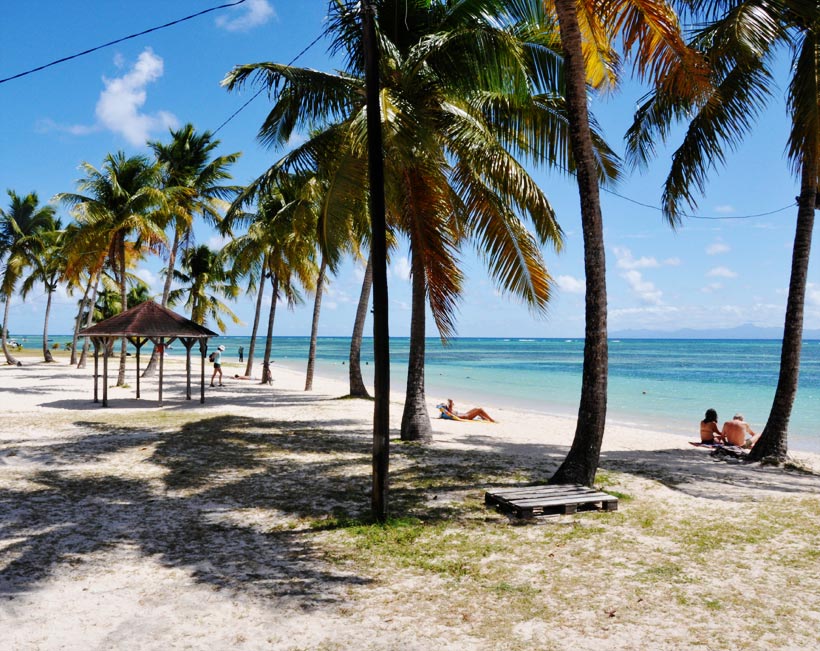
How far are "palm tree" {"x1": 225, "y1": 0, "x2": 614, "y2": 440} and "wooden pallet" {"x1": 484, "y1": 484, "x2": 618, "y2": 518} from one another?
3.62m

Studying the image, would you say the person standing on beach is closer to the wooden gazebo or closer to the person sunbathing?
the person sunbathing

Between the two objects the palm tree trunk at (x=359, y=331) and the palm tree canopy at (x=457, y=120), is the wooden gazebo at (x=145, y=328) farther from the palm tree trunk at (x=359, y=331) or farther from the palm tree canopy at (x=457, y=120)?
the palm tree canopy at (x=457, y=120)

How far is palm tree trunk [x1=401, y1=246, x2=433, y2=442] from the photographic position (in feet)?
40.4

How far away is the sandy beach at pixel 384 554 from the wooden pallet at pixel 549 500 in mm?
143

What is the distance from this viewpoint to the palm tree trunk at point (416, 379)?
1233cm

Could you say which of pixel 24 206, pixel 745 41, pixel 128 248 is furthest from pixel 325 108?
pixel 24 206

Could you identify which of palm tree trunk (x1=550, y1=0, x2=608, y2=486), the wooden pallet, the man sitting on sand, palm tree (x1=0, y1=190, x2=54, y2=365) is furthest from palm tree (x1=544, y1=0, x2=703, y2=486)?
palm tree (x1=0, y1=190, x2=54, y2=365)

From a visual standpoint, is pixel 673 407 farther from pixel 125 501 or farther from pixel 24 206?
pixel 24 206

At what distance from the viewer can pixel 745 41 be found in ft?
32.5

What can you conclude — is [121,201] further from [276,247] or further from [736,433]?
[736,433]

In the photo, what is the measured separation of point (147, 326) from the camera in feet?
57.7

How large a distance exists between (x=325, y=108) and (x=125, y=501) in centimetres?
680

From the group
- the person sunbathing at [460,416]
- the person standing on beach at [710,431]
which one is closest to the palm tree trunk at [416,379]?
the person sunbathing at [460,416]

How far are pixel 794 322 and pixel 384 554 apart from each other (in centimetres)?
864
